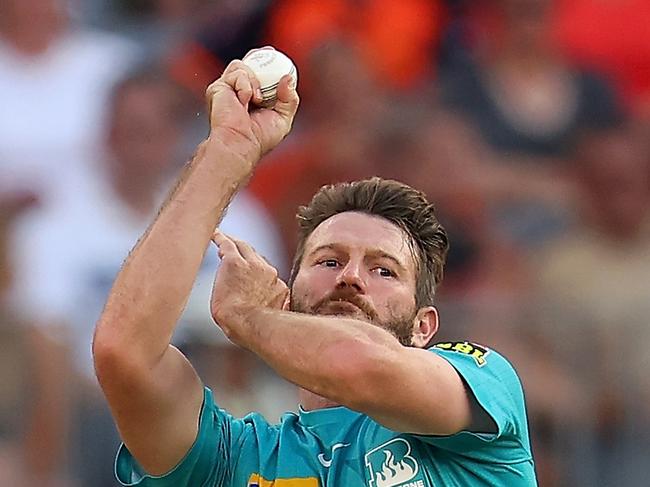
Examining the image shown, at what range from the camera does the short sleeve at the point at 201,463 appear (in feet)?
13.8

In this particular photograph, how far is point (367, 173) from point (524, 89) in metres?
1.25

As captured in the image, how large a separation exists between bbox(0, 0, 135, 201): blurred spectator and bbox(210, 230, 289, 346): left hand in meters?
3.37

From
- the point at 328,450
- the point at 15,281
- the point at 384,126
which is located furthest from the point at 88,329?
the point at 328,450

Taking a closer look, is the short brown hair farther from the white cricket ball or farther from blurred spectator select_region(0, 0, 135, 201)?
blurred spectator select_region(0, 0, 135, 201)

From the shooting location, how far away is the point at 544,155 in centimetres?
816

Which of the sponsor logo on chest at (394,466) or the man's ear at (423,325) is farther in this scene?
the man's ear at (423,325)

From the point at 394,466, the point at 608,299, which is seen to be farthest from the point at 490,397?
the point at 608,299

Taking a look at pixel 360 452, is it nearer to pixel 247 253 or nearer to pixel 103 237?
pixel 247 253

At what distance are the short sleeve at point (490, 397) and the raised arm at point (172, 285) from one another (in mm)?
840

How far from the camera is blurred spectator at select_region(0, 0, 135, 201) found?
7.54m

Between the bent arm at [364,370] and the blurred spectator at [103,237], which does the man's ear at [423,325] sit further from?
the blurred spectator at [103,237]

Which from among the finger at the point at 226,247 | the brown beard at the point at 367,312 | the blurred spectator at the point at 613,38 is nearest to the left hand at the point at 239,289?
the finger at the point at 226,247

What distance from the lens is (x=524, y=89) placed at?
326 inches

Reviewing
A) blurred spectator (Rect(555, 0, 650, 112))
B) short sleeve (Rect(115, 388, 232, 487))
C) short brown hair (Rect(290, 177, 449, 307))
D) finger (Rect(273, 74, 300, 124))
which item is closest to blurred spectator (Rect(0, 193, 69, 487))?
short brown hair (Rect(290, 177, 449, 307))
